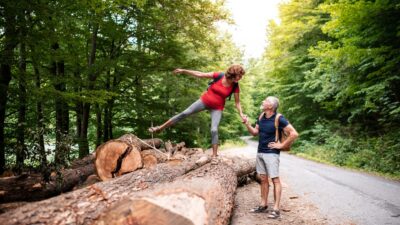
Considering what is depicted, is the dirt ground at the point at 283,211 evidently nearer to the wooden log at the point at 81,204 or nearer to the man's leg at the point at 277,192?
the man's leg at the point at 277,192

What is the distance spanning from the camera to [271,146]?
519cm

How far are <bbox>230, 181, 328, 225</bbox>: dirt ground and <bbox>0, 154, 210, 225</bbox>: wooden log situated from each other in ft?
5.27

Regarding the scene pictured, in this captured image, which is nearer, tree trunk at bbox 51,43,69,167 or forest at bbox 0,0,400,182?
tree trunk at bbox 51,43,69,167

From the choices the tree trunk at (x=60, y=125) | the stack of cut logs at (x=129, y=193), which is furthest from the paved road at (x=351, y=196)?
the tree trunk at (x=60, y=125)

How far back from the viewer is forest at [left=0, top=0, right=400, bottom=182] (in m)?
6.95

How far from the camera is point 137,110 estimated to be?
13602 mm

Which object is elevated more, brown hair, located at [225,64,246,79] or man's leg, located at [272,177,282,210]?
brown hair, located at [225,64,246,79]

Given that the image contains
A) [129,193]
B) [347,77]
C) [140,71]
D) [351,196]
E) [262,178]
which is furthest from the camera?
[347,77]

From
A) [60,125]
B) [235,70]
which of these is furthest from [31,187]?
[60,125]

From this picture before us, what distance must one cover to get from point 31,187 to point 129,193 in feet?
8.03

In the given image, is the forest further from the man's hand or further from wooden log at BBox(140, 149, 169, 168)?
the man's hand

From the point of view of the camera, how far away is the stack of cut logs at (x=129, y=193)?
299cm

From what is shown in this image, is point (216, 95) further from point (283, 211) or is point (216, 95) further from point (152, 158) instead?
point (283, 211)

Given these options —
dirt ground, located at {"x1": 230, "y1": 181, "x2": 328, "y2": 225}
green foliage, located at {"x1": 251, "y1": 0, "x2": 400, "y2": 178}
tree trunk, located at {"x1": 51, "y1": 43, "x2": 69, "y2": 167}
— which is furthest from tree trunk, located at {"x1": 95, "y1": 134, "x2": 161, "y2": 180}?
green foliage, located at {"x1": 251, "y1": 0, "x2": 400, "y2": 178}
